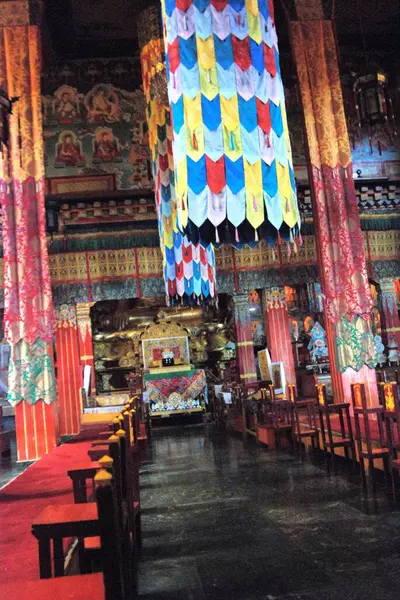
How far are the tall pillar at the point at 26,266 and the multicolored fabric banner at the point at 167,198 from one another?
5.48 feet

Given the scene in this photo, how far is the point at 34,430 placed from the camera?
8086 millimetres

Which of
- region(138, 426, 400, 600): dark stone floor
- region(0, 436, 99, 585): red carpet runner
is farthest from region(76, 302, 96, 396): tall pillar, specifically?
region(138, 426, 400, 600): dark stone floor

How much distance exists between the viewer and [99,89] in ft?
42.2

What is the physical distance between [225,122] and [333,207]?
11.6 ft

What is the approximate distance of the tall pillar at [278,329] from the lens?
12.1 meters

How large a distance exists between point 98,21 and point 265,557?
1097 cm

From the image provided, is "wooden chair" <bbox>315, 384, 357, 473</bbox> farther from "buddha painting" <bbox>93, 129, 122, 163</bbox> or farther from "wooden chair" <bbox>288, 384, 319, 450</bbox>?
"buddha painting" <bbox>93, 129, 122, 163</bbox>

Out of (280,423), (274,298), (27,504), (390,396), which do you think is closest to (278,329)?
(274,298)

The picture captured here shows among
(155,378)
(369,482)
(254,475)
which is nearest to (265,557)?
(369,482)

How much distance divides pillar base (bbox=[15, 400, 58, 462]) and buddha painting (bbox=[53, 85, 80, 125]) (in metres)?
6.81

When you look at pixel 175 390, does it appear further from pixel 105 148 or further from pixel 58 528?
pixel 58 528

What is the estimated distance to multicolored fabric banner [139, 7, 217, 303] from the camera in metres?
8.87

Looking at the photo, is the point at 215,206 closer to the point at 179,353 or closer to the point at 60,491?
the point at 60,491

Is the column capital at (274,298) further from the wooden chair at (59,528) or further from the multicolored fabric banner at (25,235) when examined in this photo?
the wooden chair at (59,528)
